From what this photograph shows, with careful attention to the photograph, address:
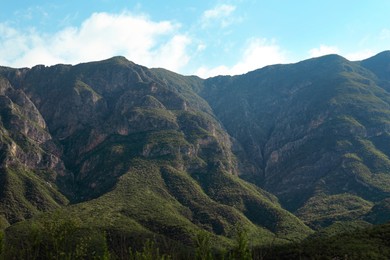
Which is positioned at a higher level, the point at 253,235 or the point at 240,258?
the point at 240,258

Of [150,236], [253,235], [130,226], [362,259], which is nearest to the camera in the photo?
[362,259]

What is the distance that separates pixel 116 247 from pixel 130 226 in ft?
88.3

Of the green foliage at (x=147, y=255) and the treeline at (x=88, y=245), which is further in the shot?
the treeline at (x=88, y=245)

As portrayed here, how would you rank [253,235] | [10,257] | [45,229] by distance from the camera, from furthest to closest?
[253,235]
[10,257]
[45,229]

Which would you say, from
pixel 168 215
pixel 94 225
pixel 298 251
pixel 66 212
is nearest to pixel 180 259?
Result: pixel 298 251

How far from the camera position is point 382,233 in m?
101

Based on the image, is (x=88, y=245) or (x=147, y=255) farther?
(x=88, y=245)

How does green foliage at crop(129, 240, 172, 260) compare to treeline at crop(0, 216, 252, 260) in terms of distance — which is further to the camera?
treeline at crop(0, 216, 252, 260)

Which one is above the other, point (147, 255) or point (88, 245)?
point (147, 255)

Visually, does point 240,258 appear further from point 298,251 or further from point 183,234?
point 183,234

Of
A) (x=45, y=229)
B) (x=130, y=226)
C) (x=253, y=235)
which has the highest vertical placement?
(x=45, y=229)

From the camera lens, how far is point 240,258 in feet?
210

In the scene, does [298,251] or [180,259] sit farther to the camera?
[180,259]

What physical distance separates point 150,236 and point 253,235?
160ft
